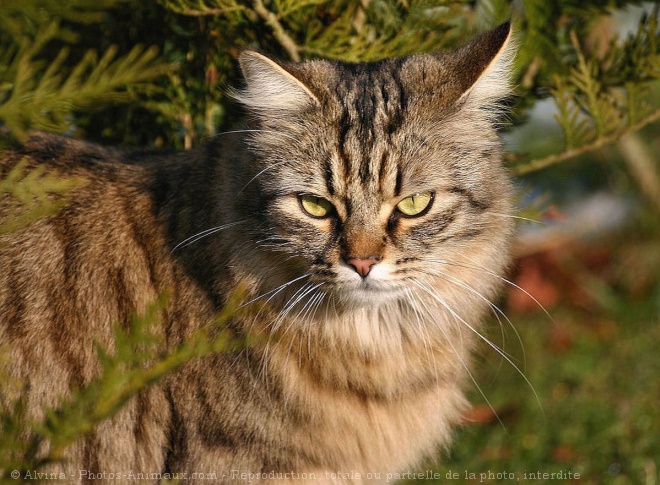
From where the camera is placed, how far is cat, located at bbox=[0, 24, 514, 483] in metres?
2.13

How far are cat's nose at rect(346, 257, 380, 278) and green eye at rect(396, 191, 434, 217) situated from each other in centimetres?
19

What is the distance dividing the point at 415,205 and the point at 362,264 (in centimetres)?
26

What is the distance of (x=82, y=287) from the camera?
226 centimetres

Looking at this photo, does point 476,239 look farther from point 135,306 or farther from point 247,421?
point 135,306

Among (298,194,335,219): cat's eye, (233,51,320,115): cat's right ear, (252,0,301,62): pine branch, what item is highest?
(252,0,301,62): pine branch

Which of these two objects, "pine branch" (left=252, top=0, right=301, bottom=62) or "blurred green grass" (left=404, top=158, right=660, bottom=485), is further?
"blurred green grass" (left=404, top=158, right=660, bottom=485)

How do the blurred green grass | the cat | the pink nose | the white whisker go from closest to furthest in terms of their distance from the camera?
the pink nose
the cat
the white whisker
the blurred green grass

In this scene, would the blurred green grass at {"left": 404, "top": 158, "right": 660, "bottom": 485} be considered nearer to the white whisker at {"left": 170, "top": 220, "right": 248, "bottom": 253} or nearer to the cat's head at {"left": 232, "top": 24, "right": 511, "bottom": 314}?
the cat's head at {"left": 232, "top": 24, "right": 511, "bottom": 314}

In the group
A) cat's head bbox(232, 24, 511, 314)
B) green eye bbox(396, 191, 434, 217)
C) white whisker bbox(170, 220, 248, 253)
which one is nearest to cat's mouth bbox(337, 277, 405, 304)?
cat's head bbox(232, 24, 511, 314)

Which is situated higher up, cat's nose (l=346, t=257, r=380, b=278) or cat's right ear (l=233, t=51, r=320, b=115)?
cat's right ear (l=233, t=51, r=320, b=115)

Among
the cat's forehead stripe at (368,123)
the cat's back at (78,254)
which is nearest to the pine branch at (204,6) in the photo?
the cat's forehead stripe at (368,123)

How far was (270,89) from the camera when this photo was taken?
2186 millimetres

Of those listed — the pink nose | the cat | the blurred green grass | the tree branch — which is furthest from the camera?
the blurred green grass

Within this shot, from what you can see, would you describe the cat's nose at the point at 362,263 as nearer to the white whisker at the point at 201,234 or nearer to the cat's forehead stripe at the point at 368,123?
the cat's forehead stripe at the point at 368,123
